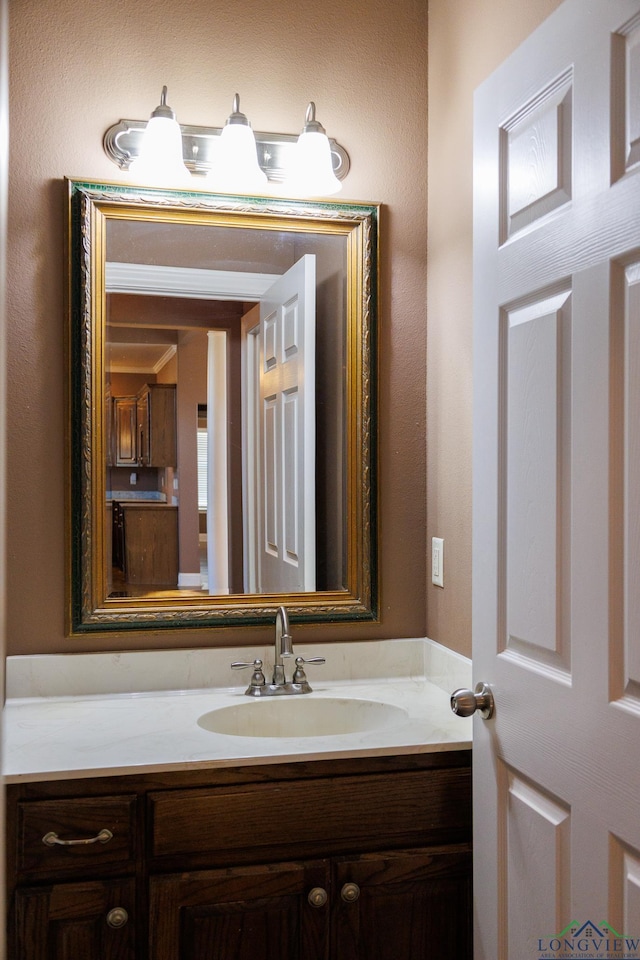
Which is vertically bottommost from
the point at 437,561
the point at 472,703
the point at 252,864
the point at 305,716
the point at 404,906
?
the point at 404,906

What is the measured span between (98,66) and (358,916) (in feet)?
6.29

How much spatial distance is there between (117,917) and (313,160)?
5.37ft

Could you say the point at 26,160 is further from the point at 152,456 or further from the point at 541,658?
the point at 541,658

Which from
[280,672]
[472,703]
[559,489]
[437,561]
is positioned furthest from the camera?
[437,561]

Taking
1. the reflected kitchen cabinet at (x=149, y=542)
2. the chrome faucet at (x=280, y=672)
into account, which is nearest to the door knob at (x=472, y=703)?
the chrome faucet at (x=280, y=672)

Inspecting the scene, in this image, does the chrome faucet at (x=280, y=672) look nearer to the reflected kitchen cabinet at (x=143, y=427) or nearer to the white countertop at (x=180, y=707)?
the white countertop at (x=180, y=707)

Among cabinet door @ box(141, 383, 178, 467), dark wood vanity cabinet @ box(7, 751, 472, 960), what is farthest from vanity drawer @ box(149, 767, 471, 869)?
cabinet door @ box(141, 383, 178, 467)

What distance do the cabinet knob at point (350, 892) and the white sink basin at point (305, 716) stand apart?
368 mm

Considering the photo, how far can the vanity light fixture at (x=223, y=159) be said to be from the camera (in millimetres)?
1900

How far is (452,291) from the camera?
197 cm

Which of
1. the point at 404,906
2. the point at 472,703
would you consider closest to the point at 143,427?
the point at 472,703

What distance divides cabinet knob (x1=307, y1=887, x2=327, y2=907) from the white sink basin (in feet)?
1.27

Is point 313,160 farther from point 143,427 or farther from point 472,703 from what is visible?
point 472,703

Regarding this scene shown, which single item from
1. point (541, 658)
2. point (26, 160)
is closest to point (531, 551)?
point (541, 658)
